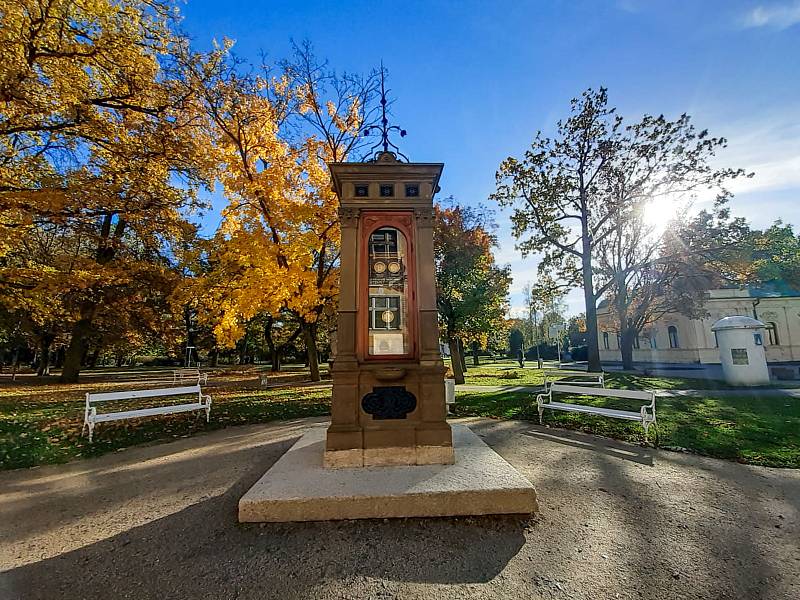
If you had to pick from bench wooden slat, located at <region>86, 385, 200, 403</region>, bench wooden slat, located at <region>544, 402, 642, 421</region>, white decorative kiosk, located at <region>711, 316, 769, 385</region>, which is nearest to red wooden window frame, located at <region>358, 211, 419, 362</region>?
bench wooden slat, located at <region>544, 402, 642, 421</region>

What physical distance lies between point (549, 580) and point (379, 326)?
3343mm

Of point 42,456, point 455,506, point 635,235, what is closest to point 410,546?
point 455,506

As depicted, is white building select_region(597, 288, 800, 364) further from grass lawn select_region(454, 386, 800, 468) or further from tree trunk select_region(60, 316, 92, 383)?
tree trunk select_region(60, 316, 92, 383)

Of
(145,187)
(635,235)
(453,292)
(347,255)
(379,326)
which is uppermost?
(635,235)

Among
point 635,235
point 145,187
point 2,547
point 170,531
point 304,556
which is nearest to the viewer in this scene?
point 304,556

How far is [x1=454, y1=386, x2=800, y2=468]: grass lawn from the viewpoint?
580cm

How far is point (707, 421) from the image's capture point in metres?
7.86

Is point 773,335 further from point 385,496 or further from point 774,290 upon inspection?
point 385,496

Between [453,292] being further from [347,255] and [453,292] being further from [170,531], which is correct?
[170,531]

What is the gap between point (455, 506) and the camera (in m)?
3.68

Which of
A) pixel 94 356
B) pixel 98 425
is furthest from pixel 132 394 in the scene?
pixel 94 356

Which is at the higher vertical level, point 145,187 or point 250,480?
point 145,187

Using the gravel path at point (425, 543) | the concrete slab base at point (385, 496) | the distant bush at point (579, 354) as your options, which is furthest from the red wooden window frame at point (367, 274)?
the distant bush at point (579, 354)

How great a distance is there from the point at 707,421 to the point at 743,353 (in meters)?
9.43
